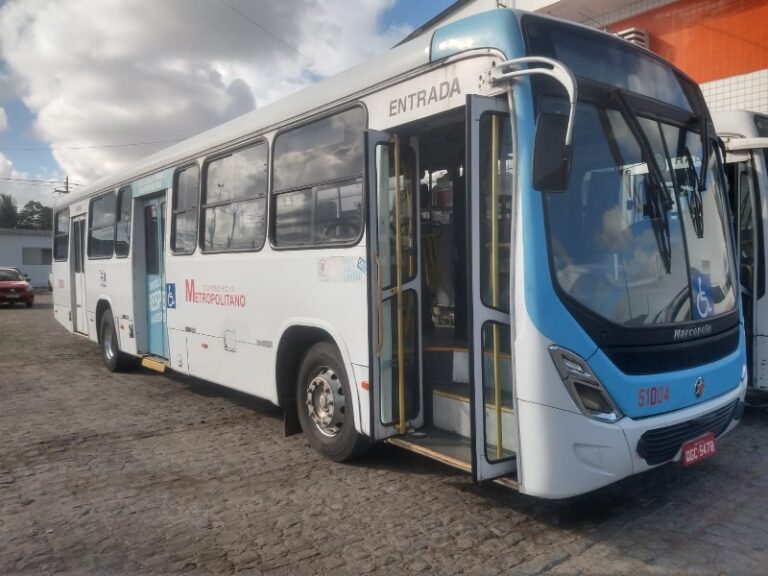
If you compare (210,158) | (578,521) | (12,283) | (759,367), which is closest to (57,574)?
→ (578,521)

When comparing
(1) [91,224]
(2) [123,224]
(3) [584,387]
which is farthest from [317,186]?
(1) [91,224]

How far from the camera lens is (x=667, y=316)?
13.3 feet

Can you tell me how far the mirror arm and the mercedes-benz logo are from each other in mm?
1794

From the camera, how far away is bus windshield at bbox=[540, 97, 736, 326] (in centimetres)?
380

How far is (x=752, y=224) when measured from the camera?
645 cm

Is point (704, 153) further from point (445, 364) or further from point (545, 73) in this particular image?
point (445, 364)

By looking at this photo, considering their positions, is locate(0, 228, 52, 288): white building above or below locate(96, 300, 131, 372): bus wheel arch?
above

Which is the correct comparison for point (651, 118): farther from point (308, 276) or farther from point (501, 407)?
point (308, 276)

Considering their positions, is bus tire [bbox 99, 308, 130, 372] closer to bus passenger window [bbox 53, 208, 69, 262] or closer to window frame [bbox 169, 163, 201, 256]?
bus passenger window [bbox 53, 208, 69, 262]

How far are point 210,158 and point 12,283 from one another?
74.0 ft

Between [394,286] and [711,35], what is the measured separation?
30.2 feet

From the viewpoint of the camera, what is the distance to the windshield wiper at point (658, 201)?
4074 mm

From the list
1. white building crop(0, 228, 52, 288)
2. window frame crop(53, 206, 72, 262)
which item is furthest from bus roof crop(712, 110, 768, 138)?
white building crop(0, 228, 52, 288)

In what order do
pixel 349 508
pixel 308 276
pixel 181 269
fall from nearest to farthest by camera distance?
pixel 349 508 → pixel 308 276 → pixel 181 269
